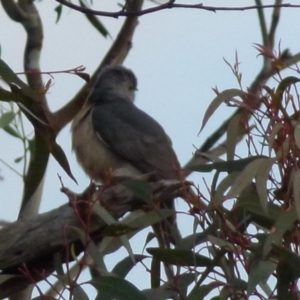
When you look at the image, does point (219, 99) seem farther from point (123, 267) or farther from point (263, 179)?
point (123, 267)

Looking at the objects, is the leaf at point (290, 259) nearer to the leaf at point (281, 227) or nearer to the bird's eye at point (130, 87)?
the leaf at point (281, 227)

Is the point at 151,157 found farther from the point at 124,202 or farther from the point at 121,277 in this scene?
the point at 121,277

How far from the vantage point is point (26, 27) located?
317 centimetres

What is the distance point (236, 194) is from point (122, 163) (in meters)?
2.13

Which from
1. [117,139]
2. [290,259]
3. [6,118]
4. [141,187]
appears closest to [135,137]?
[117,139]

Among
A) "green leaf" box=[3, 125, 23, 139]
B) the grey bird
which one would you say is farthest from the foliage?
the grey bird

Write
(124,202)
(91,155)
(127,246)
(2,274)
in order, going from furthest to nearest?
(91,155) < (124,202) < (2,274) < (127,246)

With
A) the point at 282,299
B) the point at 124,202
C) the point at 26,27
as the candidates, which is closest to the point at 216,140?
the point at 124,202

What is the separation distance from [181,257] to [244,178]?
0.80 feet

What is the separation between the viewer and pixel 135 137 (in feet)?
12.7

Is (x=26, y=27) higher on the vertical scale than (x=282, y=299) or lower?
higher

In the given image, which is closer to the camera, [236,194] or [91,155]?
[236,194]

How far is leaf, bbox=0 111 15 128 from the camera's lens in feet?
7.71

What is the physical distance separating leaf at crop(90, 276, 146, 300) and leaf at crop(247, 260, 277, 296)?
9.7 inches
